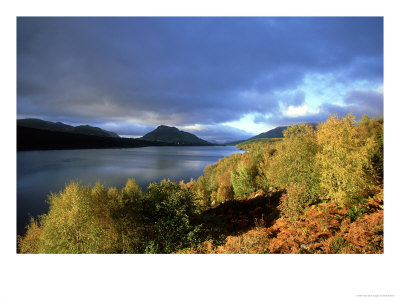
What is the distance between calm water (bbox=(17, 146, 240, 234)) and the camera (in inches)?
231

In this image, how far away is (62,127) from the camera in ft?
20.6

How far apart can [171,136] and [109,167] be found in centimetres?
338

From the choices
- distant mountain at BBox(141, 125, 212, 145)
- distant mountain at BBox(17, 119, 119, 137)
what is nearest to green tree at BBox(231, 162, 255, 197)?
distant mountain at BBox(141, 125, 212, 145)

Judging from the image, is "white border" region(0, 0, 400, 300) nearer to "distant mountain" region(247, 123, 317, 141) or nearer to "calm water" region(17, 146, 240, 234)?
"calm water" region(17, 146, 240, 234)

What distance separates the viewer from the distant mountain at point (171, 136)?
23.2 feet

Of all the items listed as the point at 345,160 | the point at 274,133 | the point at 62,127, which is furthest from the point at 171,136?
the point at 345,160
